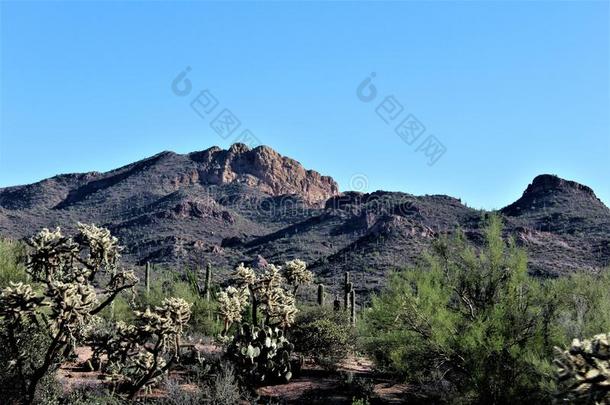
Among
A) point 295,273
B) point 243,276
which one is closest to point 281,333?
point 243,276

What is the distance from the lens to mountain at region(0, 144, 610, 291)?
183 ft

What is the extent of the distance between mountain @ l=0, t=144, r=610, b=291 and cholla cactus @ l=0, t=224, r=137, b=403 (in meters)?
28.9

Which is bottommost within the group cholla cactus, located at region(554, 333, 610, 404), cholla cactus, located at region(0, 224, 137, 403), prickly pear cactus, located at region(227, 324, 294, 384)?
prickly pear cactus, located at region(227, 324, 294, 384)

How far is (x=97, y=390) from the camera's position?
39.4 feet

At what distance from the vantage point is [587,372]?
16.2ft

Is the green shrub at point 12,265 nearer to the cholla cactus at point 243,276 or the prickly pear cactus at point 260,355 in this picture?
the cholla cactus at point 243,276

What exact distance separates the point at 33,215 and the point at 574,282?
256ft

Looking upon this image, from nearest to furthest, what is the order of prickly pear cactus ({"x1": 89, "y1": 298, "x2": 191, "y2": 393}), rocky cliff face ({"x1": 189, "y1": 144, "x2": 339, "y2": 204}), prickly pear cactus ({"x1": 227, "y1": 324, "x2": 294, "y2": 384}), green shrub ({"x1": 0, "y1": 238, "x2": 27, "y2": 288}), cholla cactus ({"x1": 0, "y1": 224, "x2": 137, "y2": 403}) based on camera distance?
1. cholla cactus ({"x1": 0, "y1": 224, "x2": 137, "y2": 403})
2. prickly pear cactus ({"x1": 89, "y1": 298, "x2": 191, "y2": 393})
3. prickly pear cactus ({"x1": 227, "y1": 324, "x2": 294, "y2": 384})
4. green shrub ({"x1": 0, "y1": 238, "x2": 27, "y2": 288})
5. rocky cliff face ({"x1": 189, "y1": 144, "x2": 339, "y2": 204})

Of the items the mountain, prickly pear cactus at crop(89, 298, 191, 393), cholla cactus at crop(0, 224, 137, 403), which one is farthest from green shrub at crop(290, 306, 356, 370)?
the mountain

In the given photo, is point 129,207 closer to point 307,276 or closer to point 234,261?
point 234,261

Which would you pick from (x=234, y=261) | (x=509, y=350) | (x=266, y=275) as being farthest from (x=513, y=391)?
(x=234, y=261)

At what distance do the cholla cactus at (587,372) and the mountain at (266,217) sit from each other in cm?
3140

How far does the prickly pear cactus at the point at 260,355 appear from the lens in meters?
13.8

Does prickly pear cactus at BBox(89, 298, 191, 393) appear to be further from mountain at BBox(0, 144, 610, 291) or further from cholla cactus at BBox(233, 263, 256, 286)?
mountain at BBox(0, 144, 610, 291)
